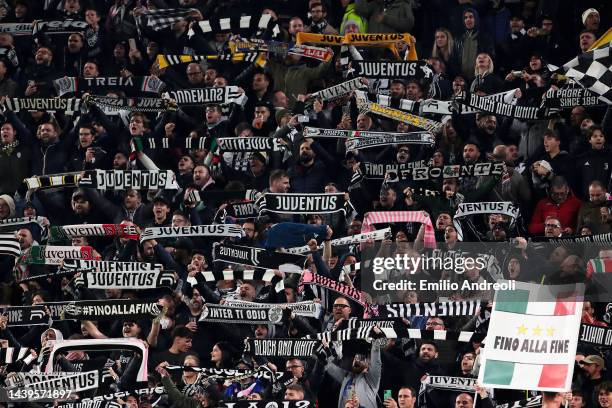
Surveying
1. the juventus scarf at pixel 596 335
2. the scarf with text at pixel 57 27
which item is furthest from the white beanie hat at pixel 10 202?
the juventus scarf at pixel 596 335

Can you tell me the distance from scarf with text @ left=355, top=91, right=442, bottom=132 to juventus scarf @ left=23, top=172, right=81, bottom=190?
326cm

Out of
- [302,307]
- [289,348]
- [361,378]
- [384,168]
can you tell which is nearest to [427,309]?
[361,378]

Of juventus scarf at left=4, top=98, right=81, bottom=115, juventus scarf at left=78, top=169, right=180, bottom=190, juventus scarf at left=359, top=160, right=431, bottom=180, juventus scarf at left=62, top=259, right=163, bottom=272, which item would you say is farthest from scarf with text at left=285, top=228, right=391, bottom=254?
juventus scarf at left=4, top=98, right=81, bottom=115

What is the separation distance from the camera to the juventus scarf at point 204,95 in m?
20.6

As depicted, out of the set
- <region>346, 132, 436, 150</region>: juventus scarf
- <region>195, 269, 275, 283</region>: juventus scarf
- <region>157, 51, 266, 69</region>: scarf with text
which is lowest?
<region>195, 269, 275, 283</region>: juventus scarf

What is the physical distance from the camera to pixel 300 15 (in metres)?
22.1

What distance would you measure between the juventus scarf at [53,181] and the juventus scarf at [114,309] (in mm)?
2533

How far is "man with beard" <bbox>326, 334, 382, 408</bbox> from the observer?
16641 millimetres

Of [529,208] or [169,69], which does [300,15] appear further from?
[529,208]

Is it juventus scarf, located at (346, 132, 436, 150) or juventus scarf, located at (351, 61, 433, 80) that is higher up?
juventus scarf, located at (351, 61, 433, 80)

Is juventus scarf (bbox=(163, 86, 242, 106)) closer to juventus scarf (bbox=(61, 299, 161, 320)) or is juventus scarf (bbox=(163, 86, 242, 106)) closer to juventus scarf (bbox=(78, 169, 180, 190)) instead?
juventus scarf (bbox=(78, 169, 180, 190))

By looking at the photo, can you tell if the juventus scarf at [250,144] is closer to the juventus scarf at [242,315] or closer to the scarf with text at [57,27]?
the juventus scarf at [242,315]

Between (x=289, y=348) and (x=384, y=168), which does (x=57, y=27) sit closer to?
(x=384, y=168)

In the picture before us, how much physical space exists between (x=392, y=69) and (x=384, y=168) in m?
1.57
